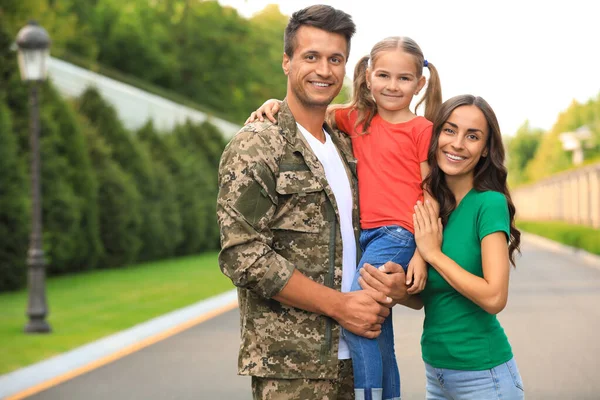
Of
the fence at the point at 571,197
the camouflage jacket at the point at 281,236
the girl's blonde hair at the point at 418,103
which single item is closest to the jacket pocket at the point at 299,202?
the camouflage jacket at the point at 281,236

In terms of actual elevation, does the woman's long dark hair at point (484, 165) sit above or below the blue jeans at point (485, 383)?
above

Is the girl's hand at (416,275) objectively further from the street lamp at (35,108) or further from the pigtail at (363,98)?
the street lamp at (35,108)

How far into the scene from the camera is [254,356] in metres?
3.70

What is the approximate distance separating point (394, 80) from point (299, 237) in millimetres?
1091

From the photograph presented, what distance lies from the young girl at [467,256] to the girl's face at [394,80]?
1.46 ft

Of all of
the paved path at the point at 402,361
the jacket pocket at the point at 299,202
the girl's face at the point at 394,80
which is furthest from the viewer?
the paved path at the point at 402,361

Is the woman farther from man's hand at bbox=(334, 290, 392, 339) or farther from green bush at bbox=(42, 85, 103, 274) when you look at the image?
green bush at bbox=(42, 85, 103, 274)

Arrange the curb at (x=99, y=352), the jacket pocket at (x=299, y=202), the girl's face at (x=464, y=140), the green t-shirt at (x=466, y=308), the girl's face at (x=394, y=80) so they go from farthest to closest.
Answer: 1. the curb at (x=99, y=352)
2. the girl's face at (x=394, y=80)
3. the girl's face at (x=464, y=140)
4. the green t-shirt at (x=466, y=308)
5. the jacket pocket at (x=299, y=202)

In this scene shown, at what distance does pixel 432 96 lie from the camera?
4453mm

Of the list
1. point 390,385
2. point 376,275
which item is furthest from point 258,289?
point 390,385

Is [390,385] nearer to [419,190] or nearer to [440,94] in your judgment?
[419,190]

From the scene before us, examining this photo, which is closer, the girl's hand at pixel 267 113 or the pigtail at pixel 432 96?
the girl's hand at pixel 267 113

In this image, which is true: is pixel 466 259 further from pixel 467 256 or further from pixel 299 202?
pixel 299 202

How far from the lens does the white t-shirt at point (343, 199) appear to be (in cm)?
378
